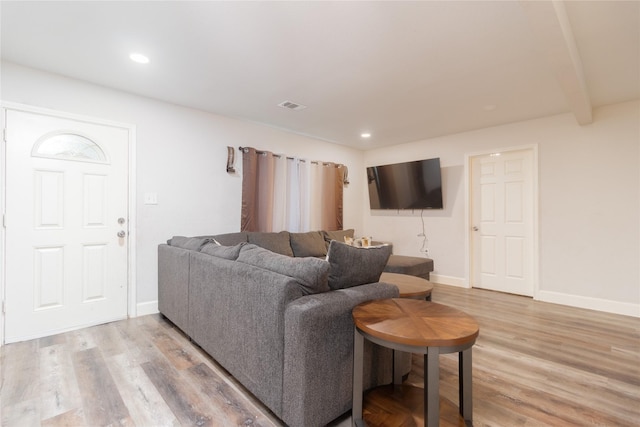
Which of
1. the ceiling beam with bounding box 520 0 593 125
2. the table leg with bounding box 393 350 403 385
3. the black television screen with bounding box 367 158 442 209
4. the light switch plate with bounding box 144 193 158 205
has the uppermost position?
the ceiling beam with bounding box 520 0 593 125

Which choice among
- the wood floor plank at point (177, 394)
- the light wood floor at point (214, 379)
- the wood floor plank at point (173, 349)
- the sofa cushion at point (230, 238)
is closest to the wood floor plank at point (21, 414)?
the light wood floor at point (214, 379)

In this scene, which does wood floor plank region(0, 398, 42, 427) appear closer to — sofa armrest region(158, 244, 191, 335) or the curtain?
sofa armrest region(158, 244, 191, 335)

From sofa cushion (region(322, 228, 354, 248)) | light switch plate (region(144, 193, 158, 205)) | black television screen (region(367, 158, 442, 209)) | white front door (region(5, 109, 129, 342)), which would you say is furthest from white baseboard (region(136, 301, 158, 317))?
black television screen (region(367, 158, 442, 209))

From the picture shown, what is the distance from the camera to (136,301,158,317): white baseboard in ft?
10.3

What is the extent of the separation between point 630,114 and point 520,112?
104 cm

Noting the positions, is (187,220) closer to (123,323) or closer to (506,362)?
(123,323)

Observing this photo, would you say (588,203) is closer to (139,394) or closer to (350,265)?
(350,265)

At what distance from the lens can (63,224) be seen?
2.71 m

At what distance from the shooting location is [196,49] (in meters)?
2.25

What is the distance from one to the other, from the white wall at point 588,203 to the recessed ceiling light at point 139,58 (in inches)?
169

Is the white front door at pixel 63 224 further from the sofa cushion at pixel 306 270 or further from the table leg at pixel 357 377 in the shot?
the table leg at pixel 357 377

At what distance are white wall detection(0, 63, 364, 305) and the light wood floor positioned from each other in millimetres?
993

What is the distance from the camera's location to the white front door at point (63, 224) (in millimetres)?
2502

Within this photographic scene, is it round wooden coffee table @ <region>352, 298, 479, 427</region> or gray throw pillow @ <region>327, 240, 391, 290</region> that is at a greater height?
gray throw pillow @ <region>327, 240, 391, 290</region>
